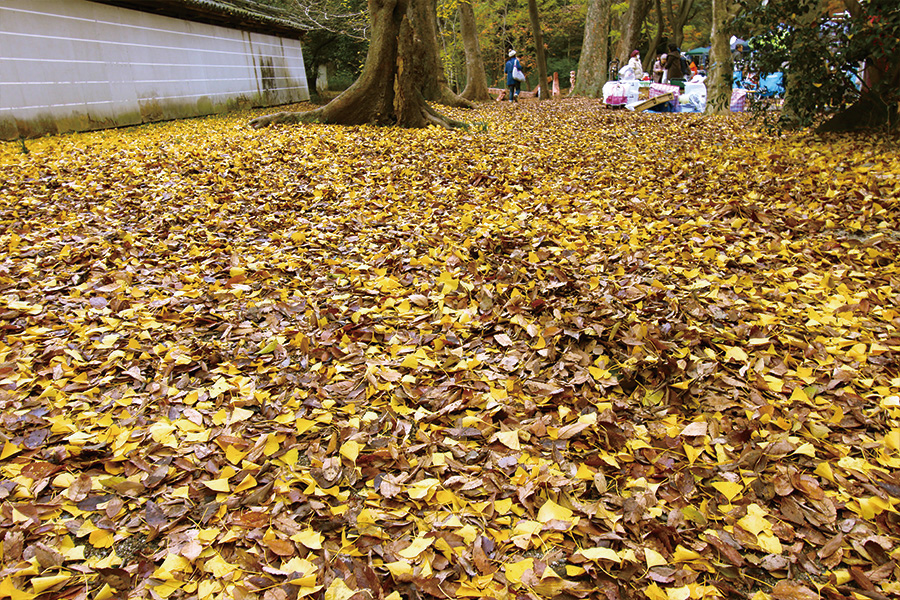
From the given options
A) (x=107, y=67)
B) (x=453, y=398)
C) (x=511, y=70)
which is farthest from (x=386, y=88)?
(x=511, y=70)

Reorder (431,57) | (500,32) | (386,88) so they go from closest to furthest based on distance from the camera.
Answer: (386,88)
(431,57)
(500,32)

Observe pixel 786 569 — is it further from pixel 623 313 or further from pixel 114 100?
pixel 114 100

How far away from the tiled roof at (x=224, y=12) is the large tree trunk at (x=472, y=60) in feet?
15.9

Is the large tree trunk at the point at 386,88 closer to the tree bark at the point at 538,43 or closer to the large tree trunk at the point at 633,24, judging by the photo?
the tree bark at the point at 538,43

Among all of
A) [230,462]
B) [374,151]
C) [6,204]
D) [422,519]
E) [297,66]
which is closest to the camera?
[422,519]

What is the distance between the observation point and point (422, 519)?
5.24 feet

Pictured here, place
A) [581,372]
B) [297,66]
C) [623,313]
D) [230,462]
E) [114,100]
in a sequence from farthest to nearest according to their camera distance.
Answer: [297,66], [114,100], [623,313], [581,372], [230,462]

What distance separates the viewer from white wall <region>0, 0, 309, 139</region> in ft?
24.7

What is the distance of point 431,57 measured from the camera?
37.3ft

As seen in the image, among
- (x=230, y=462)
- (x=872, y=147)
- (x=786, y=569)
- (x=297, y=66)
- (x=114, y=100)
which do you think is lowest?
(x=786, y=569)

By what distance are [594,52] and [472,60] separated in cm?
363

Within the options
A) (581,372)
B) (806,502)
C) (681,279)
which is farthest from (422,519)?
(681,279)

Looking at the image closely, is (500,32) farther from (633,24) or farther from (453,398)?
(453,398)

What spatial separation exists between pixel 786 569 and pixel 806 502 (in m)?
0.27
